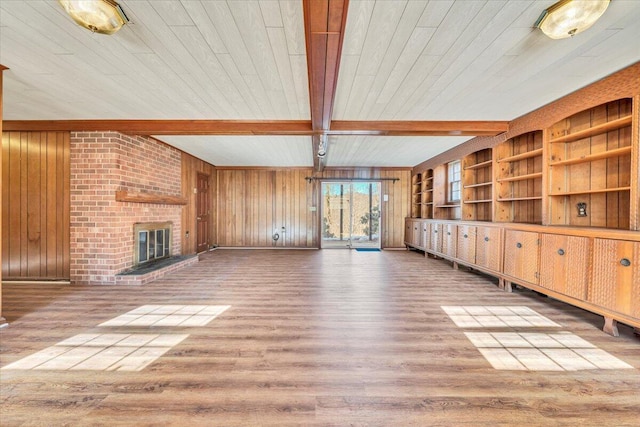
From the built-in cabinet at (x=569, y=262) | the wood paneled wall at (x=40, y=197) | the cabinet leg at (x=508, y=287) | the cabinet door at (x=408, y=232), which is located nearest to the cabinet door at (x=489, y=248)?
the built-in cabinet at (x=569, y=262)

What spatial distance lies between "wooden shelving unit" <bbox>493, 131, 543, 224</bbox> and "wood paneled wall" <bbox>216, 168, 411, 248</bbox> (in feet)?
12.0

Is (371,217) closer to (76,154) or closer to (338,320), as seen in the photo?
(338,320)

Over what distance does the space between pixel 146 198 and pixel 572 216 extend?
6.10m

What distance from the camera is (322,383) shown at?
63.6 inches

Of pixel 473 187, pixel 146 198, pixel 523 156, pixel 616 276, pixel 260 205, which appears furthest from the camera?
pixel 260 205

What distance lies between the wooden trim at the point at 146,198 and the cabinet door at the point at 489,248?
546 cm

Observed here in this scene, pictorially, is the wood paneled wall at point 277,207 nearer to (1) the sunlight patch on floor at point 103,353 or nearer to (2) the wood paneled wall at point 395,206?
(2) the wood paneled wall at point 395,206

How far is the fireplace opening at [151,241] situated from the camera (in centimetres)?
429

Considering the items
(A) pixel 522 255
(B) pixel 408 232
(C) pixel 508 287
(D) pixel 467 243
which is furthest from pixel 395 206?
(A) pixel 522 255

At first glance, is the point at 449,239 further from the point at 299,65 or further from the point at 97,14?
the point at 97,14

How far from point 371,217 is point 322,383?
6.65 m

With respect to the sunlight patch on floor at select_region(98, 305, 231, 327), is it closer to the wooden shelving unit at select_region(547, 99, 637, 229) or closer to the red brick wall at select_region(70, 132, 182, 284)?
the red brick wall at select_region(70, 132, 182, 284)

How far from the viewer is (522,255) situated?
3281 mm

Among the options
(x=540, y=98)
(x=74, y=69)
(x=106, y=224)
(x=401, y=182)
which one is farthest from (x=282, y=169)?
(x=540, y=98)
